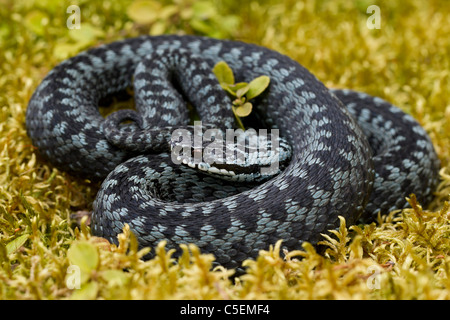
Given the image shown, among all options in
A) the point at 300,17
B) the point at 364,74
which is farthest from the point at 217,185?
the point at 300,17

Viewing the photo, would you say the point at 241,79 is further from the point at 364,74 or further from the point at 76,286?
the point at 76,286

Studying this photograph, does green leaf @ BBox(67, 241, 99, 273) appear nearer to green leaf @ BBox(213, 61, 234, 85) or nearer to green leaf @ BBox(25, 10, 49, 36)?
green leaf @ BBox(213, 61, 234, 85)

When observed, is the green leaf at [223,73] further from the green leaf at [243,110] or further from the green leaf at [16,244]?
the green leaf at [16,244]

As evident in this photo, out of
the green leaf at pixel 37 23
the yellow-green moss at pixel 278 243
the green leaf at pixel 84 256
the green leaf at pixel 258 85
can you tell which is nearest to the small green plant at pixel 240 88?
the green leaf at pixel 258 85

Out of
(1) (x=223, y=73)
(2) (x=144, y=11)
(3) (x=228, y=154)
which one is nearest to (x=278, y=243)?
(3) (x=228, y=154)
